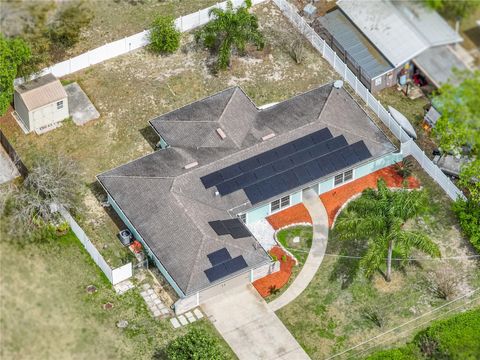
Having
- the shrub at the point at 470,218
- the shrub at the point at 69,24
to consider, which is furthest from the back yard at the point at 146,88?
the shrub at the point at 470,218

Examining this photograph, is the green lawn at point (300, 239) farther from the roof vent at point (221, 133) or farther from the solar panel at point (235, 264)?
the roof vent at point (221, 133)

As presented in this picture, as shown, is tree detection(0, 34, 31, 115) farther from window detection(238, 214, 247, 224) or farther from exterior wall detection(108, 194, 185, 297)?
window detection(238, 214, 247, 224)

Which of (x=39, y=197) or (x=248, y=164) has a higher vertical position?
(x=248, y=164)

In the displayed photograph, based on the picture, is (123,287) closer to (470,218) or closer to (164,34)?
(164,34)

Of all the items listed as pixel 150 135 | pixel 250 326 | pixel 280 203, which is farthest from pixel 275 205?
pixel 150 135

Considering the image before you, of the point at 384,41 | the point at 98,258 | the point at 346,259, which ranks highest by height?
the point at 384,41

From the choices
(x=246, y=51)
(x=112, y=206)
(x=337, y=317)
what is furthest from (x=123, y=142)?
(x=337, y=317)
